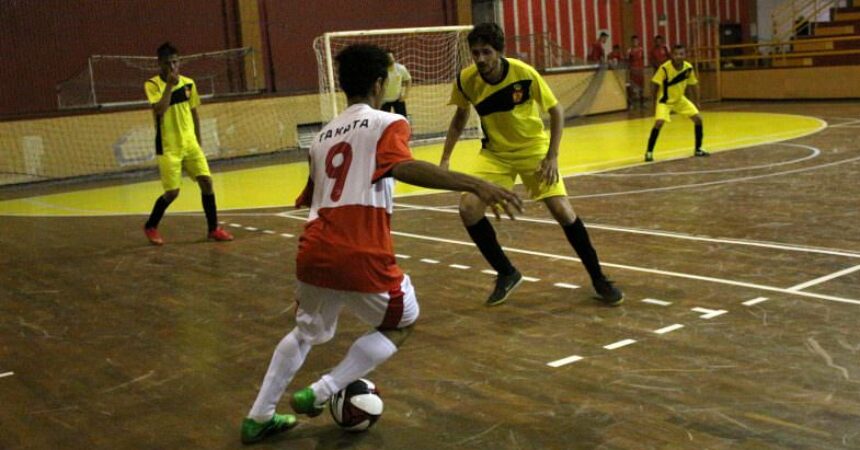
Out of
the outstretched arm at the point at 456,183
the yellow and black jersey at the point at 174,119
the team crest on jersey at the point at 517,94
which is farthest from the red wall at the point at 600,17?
the outstretched arm at the point at 456,183

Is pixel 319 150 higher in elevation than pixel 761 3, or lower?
lower

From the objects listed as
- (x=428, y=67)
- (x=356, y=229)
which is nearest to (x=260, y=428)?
(x=356, y=229)

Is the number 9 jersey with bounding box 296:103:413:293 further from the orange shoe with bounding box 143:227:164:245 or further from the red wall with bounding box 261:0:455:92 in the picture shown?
the red wall with bounding box 261:0:455:92

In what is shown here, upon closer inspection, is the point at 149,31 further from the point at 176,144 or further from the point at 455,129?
the point at 455,129

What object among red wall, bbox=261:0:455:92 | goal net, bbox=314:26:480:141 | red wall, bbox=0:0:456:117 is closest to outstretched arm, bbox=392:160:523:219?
red wall, bbox=0:0:456:117

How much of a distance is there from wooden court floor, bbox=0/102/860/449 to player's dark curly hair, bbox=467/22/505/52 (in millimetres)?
1773

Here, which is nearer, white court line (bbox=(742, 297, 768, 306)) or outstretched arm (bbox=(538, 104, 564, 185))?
white court line (bbox=(742, 297, 768, 306))

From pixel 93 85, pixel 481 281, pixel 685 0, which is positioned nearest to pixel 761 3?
pixel 685 0

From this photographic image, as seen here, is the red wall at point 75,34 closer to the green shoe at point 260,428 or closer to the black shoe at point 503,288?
the black shoe at point 503,288

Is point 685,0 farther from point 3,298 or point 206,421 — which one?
point 206,421

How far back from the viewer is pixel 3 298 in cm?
815

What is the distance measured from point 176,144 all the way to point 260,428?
20.7 feet

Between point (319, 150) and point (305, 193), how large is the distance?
278mm

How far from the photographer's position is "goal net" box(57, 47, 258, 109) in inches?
806
